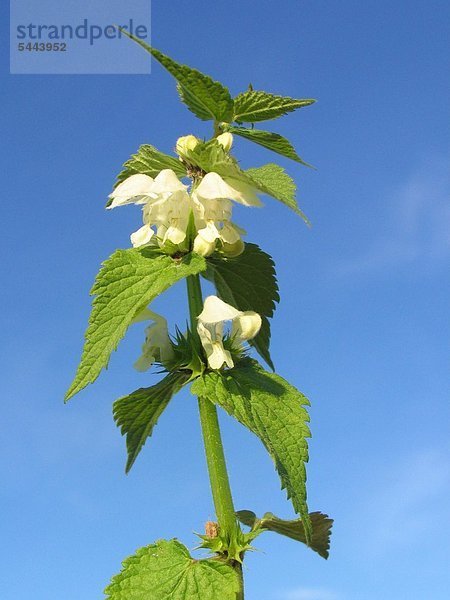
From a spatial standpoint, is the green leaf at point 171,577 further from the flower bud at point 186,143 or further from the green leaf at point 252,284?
the flower bud at point 186,143

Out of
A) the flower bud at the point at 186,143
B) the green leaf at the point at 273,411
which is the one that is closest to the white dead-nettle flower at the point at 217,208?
the flower bud at the point at 186,143

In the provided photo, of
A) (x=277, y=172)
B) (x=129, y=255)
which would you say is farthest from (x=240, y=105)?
(x=129, y=255)

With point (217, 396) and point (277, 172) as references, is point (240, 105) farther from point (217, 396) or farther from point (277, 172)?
point (217, 396)

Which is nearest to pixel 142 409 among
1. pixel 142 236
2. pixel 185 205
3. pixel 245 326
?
pixel 245 326

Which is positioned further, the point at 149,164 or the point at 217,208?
the point at 149,164

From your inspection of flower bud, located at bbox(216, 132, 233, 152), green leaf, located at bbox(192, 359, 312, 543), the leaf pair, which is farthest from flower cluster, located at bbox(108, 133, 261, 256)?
the leaf pair

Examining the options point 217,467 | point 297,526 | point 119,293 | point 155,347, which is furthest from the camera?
point 297,526

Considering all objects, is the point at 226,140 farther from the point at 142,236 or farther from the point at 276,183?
the point at 142,236
